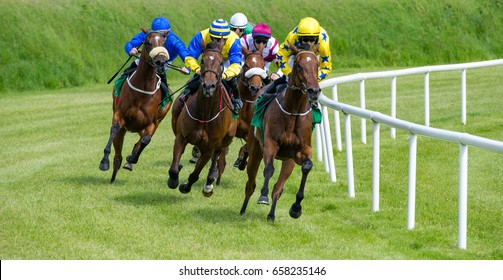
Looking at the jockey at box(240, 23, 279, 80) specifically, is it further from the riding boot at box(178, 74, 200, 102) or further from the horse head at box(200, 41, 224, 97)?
the horse head at box(200, 41, 224, 97)

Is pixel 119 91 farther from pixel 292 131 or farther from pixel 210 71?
pixel 292 131

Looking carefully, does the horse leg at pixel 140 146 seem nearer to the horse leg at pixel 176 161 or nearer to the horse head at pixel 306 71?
the horse leg at pixel 176 161

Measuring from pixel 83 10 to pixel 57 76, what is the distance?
11.2ft

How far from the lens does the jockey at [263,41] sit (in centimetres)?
1254

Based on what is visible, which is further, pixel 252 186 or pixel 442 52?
pixel 442 52

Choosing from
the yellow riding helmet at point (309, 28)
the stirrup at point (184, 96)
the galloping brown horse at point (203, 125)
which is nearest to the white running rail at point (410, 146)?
the yellow riding helmet at point (309, 28)

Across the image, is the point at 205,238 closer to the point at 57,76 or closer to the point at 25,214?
the point at 25,214

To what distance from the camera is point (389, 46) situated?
35.1m

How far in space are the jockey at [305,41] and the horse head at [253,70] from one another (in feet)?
4.61

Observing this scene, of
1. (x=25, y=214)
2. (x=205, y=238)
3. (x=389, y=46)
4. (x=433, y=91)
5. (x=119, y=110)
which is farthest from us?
(x=389, y=46)

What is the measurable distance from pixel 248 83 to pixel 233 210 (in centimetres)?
219

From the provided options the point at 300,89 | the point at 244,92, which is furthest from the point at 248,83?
the point at 300,89

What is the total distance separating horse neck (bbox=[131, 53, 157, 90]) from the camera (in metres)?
12.0

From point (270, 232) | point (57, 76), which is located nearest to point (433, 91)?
point (57, 76)
